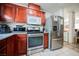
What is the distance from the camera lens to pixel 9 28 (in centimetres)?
222

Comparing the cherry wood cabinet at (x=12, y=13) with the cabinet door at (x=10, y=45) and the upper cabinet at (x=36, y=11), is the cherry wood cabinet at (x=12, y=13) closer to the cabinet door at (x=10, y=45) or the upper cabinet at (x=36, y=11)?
the upper cabinet at (x=36, y=11)

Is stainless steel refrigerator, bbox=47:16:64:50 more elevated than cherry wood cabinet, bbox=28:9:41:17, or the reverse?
cherry wood cabinet, bbox=28:9:41:17

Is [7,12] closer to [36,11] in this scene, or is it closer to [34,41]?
[36,11]

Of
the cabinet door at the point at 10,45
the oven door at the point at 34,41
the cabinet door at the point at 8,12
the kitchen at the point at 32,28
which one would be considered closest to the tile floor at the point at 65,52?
the kitchen at the point at 32,28

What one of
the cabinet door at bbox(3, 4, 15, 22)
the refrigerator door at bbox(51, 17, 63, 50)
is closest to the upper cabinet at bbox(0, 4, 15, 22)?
the cabinet door at bbox(3, 4, 15, 22)

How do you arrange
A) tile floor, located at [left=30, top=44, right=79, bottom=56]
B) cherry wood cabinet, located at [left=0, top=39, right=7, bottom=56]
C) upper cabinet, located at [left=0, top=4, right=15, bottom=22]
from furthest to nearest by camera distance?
tile floor, located at [left=30, top=44, right=79, bottom=56] < upper cabinet, located at [left=0, top=4, right=15, bottom=22] < cherry wood cabinet, located at [left=0, top=39, right=7, bottom=56]

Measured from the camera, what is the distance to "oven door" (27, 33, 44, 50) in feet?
7.64

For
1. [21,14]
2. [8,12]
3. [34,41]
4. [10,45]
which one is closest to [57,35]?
[34,41]

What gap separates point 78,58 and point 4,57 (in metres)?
1.37

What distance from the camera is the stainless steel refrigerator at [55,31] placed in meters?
2.35

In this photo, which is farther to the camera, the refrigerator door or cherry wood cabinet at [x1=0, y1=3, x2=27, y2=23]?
the refrigerator door

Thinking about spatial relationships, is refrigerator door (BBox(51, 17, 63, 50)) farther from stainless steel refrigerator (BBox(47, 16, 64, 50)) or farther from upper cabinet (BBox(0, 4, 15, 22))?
upper cabinet (BBox(0, 4, 15, 22))

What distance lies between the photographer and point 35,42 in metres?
2.39

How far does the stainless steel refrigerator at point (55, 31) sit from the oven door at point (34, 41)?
0.63 feet
